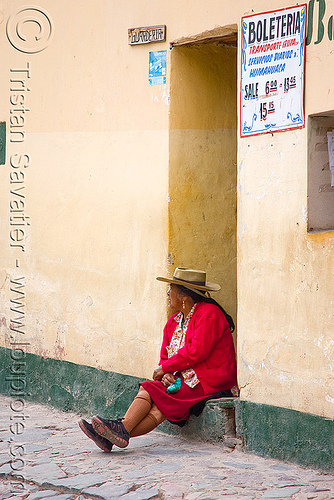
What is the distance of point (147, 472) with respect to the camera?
5078mm

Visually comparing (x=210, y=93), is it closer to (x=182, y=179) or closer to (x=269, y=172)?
(x=182, y=179)

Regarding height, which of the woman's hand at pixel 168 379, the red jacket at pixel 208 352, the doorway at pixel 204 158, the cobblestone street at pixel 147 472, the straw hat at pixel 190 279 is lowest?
the cobblestone street at pixel 147 472

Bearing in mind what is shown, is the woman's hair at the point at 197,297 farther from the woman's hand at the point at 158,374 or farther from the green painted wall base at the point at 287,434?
the green painted wall base at the point at 287,434

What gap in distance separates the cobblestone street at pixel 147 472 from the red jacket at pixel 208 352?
480 millimetres

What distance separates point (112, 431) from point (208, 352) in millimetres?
880

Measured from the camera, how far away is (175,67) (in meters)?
6.13

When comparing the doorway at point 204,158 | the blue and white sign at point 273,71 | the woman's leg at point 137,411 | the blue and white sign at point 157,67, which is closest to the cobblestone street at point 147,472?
the woman's leg at point 137,411

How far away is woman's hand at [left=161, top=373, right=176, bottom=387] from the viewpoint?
574cm

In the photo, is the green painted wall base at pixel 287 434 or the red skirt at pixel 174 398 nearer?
the green painted wall base at pixel 287 434

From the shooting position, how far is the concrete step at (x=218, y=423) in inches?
222

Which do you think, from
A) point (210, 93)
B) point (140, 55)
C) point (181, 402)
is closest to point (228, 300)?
point (181, 402)
